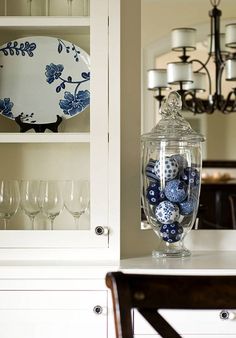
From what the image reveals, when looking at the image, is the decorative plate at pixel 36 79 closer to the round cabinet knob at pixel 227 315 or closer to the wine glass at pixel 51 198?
the wine glass at pixel 51 198

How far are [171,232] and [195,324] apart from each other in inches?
12.6

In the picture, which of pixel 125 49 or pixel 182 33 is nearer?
pixel 125 49

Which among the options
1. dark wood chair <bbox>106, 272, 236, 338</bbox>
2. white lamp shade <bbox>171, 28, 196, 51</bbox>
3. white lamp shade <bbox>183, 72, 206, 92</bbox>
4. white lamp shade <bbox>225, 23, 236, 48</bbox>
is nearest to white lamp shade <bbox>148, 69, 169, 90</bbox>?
white lamp shade <bbox>171, 28, 196, 51</bbox>

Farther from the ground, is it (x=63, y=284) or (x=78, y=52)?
(x=78, y=52)

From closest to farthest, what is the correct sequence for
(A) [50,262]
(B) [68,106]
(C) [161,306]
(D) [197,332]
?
(C) [161,306] → (D) [197,332] → (A) [50,262] → (B) [68,106]

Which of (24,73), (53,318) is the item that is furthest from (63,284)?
(24,73)

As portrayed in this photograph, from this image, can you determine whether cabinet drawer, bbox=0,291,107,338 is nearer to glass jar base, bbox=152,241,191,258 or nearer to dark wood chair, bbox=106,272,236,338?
glass jar base, bbox=152,241,191,258

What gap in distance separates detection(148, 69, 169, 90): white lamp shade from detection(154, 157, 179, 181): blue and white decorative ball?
5.47 feet

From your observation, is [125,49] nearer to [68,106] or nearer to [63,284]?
[68,106]

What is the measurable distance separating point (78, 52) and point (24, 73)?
0.19m

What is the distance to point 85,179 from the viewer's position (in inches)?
84.0

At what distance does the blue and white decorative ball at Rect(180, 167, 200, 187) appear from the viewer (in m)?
2.12

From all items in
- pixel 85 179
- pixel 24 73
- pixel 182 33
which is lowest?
pixel 85 179

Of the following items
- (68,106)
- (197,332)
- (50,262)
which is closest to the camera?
(197,332)
